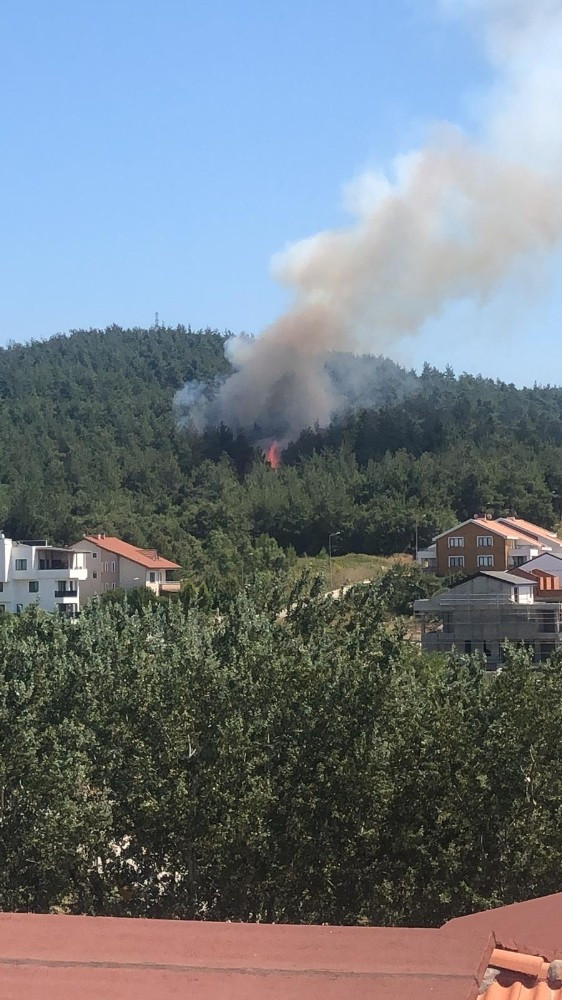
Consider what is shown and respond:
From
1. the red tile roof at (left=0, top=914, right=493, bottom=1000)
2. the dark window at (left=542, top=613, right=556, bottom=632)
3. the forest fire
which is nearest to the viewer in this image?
the red tile roof at (left=0, top=914, right=493, bottom=1000)

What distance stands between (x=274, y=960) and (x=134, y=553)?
51.7 meters

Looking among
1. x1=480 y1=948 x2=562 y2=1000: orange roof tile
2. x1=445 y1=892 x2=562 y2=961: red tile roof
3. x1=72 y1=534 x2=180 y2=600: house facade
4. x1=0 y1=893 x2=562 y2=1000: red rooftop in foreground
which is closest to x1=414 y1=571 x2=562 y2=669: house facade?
x1=72 y1=534 x2=180 y2=600: house facade

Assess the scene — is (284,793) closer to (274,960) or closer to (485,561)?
(274,960)

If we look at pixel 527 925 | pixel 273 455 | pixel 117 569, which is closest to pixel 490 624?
pixel 117 569

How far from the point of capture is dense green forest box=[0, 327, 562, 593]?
6338cm

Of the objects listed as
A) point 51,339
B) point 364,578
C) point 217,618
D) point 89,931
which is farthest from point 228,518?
point 51,339

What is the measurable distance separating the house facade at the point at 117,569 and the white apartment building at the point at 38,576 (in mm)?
1389

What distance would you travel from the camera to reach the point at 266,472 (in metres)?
77.1

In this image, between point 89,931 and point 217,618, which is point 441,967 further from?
point 217,618

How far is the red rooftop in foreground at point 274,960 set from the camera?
4121 mm

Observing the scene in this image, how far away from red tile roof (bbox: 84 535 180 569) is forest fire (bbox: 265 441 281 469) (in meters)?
28.3

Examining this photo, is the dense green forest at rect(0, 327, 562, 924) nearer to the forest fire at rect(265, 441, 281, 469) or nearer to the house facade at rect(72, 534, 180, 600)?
the house facade at rect(72, 534, 180, 600)

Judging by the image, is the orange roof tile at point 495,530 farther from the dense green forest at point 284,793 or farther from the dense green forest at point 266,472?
the dense green forest at point 284,793

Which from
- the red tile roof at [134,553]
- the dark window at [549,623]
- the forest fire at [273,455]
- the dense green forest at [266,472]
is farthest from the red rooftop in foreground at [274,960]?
the forest fire at [273,455]
